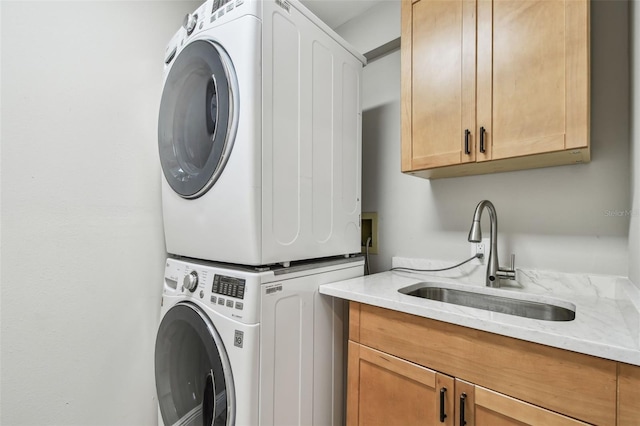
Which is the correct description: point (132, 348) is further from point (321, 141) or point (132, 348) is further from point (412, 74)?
point (412, 74)

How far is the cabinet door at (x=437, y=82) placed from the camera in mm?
1175

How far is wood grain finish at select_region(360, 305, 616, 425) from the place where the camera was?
70 centimetres

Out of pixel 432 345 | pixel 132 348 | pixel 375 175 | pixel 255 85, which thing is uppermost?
pixel 255 85

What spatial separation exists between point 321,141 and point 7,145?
49.1 inches

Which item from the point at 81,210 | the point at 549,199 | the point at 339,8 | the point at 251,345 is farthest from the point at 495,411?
the point at 339,8

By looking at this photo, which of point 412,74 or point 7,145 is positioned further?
point 412,74

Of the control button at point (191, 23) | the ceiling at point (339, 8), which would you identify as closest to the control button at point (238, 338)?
the control button at point (191, 23)

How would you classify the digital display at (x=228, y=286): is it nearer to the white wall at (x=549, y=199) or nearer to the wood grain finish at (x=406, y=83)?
the wood grain finish at (x=406, y=83)

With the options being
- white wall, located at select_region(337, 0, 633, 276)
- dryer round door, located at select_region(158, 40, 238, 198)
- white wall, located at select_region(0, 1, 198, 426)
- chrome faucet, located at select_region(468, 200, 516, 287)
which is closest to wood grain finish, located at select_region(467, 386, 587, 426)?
chrome faucet, located at select_region(468, 200, 516, 287)

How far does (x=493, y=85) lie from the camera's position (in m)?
1.11

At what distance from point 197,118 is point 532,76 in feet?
4.29

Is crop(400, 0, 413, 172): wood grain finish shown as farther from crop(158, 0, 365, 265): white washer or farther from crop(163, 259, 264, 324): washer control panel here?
crop(163, 259, 264, 324): washer control panel

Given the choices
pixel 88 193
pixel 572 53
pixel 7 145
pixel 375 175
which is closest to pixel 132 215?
pixel 88 193

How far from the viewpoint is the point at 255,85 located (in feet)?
3.43
